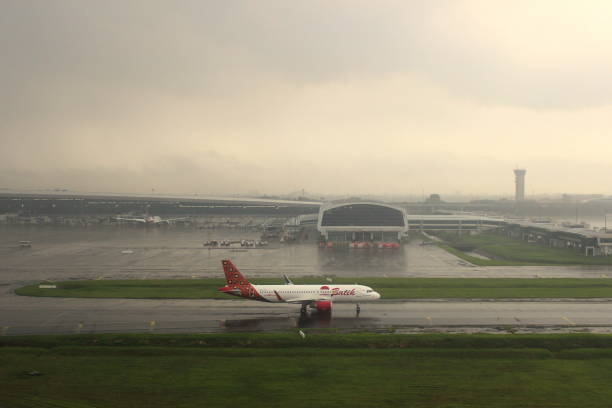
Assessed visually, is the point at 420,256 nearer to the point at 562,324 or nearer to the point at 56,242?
the point at 562,324

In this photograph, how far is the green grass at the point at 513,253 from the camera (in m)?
69.1

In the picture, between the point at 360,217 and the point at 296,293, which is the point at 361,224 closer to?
the point at 360,217

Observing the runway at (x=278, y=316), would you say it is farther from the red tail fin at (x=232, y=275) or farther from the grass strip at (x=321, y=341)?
the red tail fin at (x=232, y=275)

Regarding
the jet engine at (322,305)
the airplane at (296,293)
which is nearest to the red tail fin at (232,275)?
the airplane at (296,293)

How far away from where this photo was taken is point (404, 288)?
1940 inches

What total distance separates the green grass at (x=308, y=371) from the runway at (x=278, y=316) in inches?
126

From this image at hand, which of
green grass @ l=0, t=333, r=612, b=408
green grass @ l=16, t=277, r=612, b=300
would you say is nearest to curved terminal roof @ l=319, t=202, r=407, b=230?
green grass @ l=16, t=277, r=612, b=300

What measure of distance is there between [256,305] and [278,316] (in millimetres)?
4591

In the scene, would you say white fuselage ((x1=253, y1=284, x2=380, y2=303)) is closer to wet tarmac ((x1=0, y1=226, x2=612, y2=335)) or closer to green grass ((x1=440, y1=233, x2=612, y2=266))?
wet tarmac ((x1=0, y1=226, x2=612, y2=335))

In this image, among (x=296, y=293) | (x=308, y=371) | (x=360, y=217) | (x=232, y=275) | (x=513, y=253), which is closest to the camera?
(x=308, y=371)

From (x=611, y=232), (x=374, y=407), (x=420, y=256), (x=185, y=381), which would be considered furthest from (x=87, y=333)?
(x=611, y=232)

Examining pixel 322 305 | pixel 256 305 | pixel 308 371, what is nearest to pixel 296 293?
pixel 322 305

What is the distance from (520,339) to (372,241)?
2597 inches

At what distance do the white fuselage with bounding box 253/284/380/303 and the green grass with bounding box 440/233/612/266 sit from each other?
33337mm
